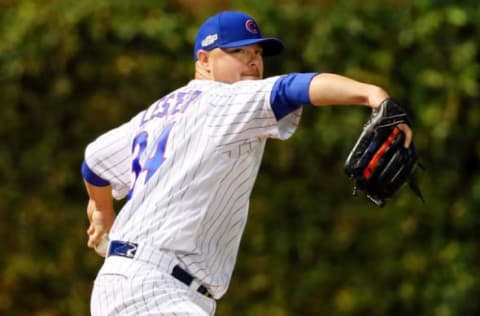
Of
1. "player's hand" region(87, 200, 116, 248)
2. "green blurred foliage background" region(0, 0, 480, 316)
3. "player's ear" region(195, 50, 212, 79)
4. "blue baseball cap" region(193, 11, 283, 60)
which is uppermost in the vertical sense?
"blue baseball cap" region(193, 11, 283, 60)

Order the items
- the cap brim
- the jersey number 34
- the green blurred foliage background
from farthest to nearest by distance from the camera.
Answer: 1. the green blurred foliage background
2. the cap brim
3. the jersey number 34

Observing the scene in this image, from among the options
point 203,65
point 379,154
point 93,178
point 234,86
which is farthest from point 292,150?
point 379,154

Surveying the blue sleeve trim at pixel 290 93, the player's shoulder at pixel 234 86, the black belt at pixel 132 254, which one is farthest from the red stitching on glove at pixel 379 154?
the black belt at pixel 132 254

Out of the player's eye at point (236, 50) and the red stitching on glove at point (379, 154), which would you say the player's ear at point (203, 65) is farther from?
the red stitching on glove at point (379, 154)

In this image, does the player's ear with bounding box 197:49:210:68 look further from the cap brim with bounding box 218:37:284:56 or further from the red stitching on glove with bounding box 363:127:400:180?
the red stitching on glove with bounding box 363:127:400:180

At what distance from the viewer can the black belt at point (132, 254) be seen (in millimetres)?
6000

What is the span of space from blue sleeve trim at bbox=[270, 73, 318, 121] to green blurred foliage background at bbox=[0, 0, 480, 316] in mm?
4768

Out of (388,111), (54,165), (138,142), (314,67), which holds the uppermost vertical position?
(388,111)

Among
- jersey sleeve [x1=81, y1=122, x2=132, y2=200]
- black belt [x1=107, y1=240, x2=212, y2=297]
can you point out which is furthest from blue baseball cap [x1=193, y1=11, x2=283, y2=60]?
black belt [x1=107, y1=240, x2=212, y2=297]

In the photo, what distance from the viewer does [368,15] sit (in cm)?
1070

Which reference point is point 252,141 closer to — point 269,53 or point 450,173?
point 269,53

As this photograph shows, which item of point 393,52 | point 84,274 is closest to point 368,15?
point 393,52

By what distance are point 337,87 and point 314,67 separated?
5193 millimetres

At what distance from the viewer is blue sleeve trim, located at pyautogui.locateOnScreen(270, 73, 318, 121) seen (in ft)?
18.3
